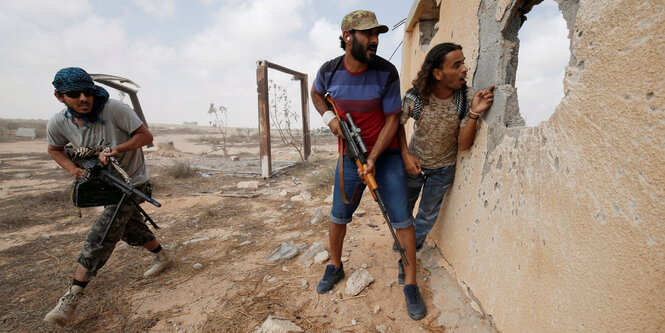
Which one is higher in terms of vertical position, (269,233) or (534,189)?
(534,189)

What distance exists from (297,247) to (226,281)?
2.55ft

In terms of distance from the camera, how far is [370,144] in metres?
1.99

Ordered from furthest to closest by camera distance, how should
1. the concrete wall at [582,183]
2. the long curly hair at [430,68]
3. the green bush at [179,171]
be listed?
1. the green bush at [179,171]
2. the long curly hair at [430,68]
3. the concrete wall at [582,183]

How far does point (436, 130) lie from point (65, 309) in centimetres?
295

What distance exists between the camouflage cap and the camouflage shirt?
1.82 feet

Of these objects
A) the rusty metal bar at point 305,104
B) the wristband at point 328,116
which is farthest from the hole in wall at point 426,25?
the rusty metal bar at point 305,104

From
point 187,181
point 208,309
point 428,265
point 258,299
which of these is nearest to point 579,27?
point 428,265

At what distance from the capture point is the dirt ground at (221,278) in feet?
6.53

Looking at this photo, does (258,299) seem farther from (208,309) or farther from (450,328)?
(450,328)

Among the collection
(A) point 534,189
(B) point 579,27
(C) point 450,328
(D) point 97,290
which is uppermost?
(B) point 579,27

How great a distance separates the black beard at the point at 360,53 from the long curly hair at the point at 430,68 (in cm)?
36

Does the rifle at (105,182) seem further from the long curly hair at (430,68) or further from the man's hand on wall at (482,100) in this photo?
the man's hand on wall at (482,100)

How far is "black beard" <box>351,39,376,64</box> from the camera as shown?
1.74m

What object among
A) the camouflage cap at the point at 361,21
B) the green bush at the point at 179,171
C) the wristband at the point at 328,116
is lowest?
the green bush at the point at 179,171
